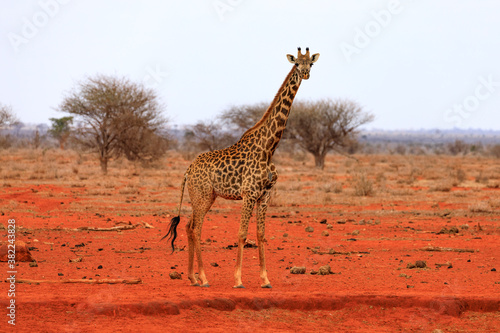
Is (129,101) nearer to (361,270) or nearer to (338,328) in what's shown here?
(361,270)

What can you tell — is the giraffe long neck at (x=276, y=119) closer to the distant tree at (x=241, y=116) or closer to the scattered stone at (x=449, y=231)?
the scattered stone at (x=449, y=231)

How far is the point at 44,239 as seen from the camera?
39.5ft

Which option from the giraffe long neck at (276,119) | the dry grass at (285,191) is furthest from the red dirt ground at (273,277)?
the dry grass at (285,191)

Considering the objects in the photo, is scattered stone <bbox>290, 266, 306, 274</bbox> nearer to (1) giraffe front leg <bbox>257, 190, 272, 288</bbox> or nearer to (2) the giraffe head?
(1) giraffe front leg <bbox>257, 190, 272, 288</bbox>

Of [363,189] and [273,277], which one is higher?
[363,189]

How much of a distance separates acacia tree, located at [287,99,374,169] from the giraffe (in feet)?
109

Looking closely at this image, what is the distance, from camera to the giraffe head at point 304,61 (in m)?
8.16

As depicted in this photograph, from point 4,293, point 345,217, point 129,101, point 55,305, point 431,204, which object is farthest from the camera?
point 129,101

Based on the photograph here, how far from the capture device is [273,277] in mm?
8922

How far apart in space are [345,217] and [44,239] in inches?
341

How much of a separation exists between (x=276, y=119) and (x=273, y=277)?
245 centimetres

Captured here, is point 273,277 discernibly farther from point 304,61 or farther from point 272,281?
point 304,61

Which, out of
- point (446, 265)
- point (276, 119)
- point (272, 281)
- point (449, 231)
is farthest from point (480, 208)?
point (276, 119)

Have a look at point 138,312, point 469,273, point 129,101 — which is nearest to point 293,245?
point 469,273
